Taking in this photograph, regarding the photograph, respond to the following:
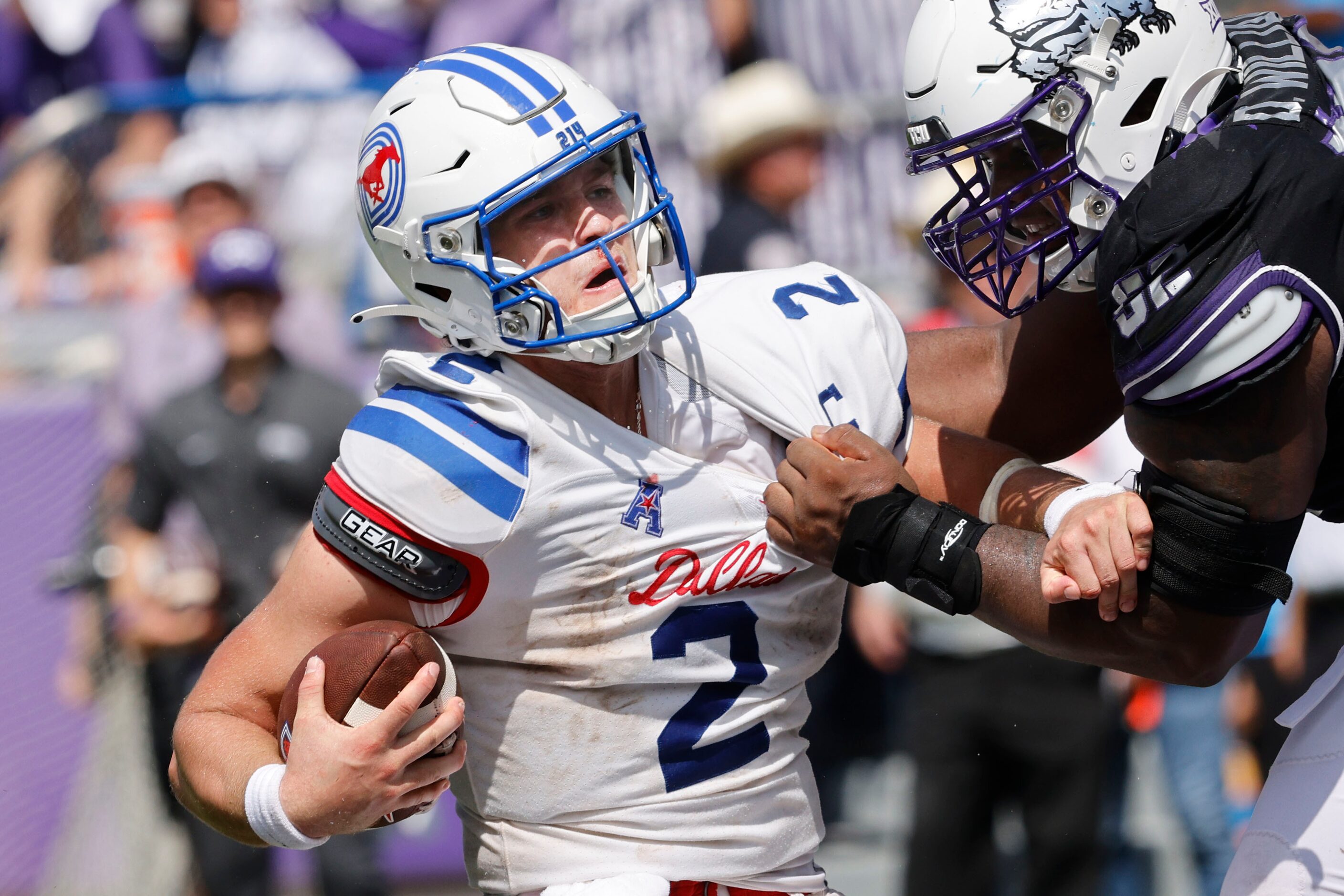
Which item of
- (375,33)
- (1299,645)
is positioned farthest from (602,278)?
(375,33)

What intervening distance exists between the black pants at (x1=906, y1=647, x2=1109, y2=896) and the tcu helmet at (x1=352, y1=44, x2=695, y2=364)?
2270 mm

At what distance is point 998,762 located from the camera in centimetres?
429

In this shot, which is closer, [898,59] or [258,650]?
[258,650]

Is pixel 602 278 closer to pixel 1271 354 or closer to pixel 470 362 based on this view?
pixel 470 362

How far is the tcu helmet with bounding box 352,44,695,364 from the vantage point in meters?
2.26

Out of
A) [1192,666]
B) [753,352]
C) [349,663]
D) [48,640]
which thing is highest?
[753,352]

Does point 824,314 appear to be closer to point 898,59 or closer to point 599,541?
point 599,541

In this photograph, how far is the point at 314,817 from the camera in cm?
200

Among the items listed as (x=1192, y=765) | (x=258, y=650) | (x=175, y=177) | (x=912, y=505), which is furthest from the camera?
(x=175, y=177)

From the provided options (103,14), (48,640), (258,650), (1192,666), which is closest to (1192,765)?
(1192,666)

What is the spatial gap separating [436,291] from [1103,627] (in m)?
1.23

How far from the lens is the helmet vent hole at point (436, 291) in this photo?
7.84 feet

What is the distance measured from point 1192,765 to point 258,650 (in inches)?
133

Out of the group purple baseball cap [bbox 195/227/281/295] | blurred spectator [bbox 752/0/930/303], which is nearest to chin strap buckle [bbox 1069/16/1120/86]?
purple baseball cap [bbox 195/227/281/295]
